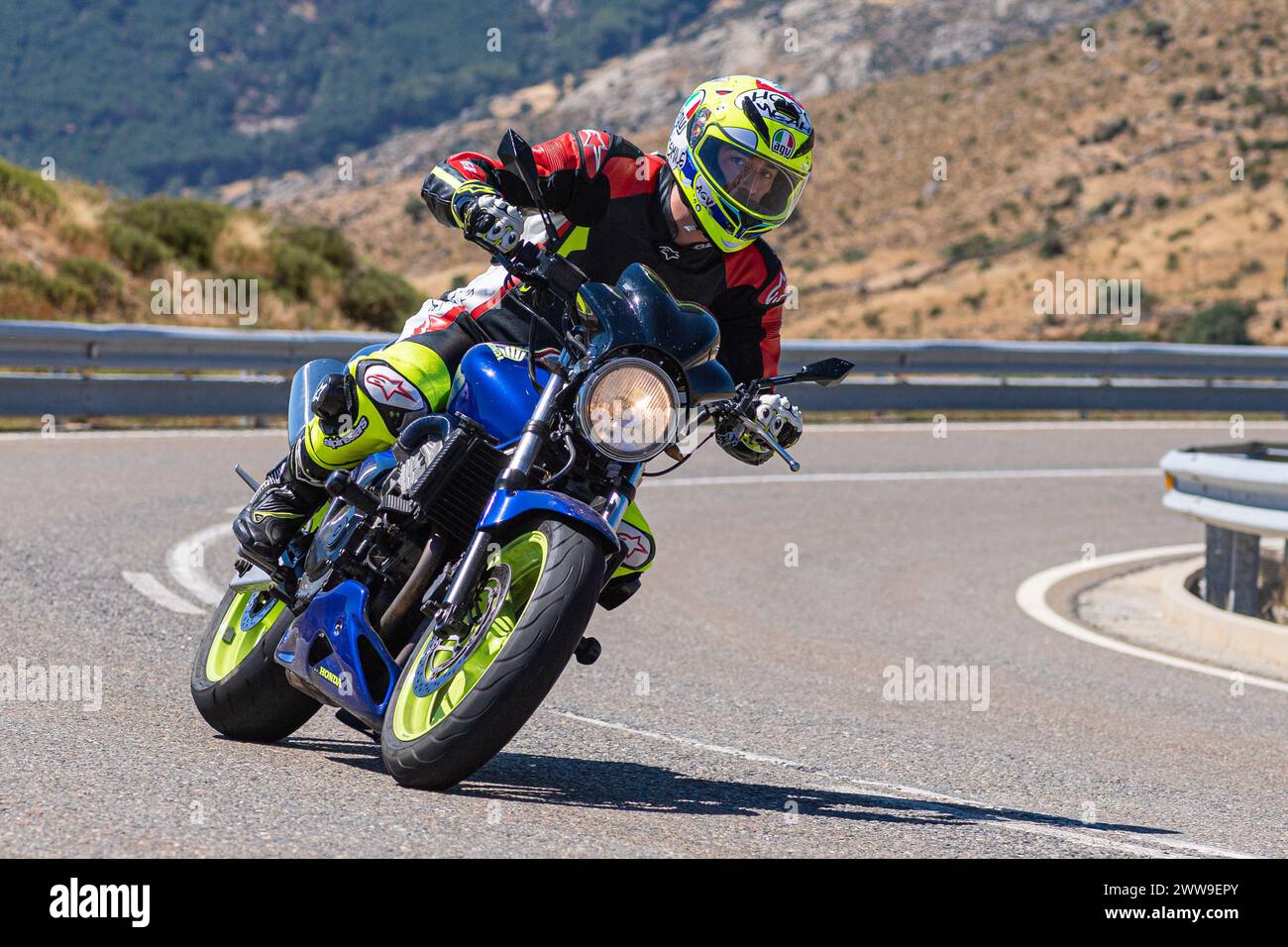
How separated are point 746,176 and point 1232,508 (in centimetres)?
537

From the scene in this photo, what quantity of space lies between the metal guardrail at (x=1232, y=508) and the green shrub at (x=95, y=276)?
1649 centimetres

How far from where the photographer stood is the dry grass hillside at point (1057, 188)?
5816 cm

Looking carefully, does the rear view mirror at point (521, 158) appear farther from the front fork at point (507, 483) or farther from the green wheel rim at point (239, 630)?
the green wheel rim at point (239, 630)

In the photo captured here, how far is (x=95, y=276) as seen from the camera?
22.9m

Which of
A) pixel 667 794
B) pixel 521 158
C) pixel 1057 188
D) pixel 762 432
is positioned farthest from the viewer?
pixel 1057 188

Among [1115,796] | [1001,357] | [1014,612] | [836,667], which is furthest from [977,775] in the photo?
[1001,357]

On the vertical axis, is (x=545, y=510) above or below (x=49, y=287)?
below

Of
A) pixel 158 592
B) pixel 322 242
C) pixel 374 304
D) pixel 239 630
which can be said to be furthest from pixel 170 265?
pixel 239 630

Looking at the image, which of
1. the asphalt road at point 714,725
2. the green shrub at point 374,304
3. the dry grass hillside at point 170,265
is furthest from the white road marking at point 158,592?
the green shrub at point 374,304

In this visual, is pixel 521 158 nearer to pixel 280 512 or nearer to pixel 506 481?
pixel 506 481

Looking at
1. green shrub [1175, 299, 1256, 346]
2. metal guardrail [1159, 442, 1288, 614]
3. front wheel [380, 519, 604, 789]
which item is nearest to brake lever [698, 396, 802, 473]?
front wheel [380, 519, 604, 789]
